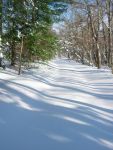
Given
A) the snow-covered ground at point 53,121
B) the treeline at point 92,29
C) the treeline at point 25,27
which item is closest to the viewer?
the snow-covered ground at point 53,121

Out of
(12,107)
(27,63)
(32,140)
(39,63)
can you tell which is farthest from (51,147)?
(39,63)

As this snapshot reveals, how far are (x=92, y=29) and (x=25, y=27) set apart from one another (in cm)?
1727

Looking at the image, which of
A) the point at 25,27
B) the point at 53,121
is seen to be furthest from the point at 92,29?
the point at 53,121

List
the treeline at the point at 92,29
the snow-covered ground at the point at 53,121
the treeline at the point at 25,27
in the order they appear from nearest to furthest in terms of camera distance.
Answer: the snow-covered ground at the point at 53,121 < the treeline at the point at 25,27 < the treeline at the point at 92,29

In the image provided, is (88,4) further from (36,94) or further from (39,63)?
(36,94)

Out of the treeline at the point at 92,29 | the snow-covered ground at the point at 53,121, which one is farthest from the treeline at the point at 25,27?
the snow-covered ground at the point at 53,121

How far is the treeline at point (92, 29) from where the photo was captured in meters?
33.8

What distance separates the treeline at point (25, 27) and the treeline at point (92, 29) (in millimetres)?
5594

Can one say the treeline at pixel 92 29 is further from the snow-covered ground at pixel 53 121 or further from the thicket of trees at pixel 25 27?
the snow-covered ground at pixel 53 121

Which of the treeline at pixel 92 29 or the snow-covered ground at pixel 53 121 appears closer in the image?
the snow-covered ground at pixel 53 121

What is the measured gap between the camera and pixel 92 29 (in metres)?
38.7

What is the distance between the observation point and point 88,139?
286 inches

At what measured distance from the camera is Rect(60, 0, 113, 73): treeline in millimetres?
33812

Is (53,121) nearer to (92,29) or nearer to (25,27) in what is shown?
(25,27)
